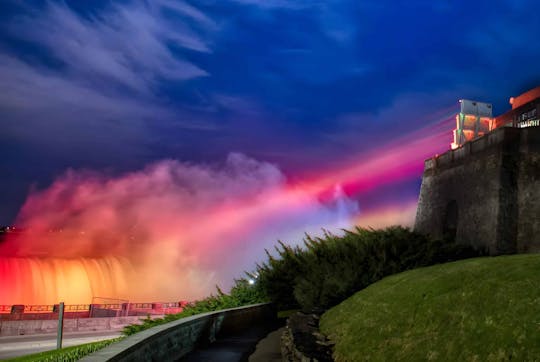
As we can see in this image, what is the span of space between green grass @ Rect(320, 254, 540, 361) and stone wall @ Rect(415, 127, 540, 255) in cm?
1034

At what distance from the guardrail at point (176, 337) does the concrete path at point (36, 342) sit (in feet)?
46.4

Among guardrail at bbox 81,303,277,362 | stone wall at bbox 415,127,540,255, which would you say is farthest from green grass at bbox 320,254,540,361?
stone wall at bbox 415,127,540,255

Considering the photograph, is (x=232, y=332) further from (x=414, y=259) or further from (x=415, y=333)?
(x=415, y=333)

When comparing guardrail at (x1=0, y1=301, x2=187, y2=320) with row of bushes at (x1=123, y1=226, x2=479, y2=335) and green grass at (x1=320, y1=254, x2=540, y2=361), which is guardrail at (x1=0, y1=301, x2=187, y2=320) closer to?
row of bushes at (x1=123, y1=226, x2=479, y2=335)

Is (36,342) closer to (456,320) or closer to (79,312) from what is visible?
(79,312)

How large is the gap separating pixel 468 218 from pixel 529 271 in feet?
48.2

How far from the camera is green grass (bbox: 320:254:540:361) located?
6.57 m

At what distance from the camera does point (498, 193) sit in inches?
798

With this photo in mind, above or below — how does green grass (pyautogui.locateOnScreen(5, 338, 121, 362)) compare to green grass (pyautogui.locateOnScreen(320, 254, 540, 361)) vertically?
below

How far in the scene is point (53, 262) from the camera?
77.7 m

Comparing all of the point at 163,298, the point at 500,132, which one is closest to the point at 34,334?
the point at 500,132

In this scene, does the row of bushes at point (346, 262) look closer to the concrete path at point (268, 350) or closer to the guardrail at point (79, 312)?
the concrete path at point (268, 350)

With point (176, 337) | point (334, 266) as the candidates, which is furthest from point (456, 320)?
point (334, 266)

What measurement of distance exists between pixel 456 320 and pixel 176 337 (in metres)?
6.14
